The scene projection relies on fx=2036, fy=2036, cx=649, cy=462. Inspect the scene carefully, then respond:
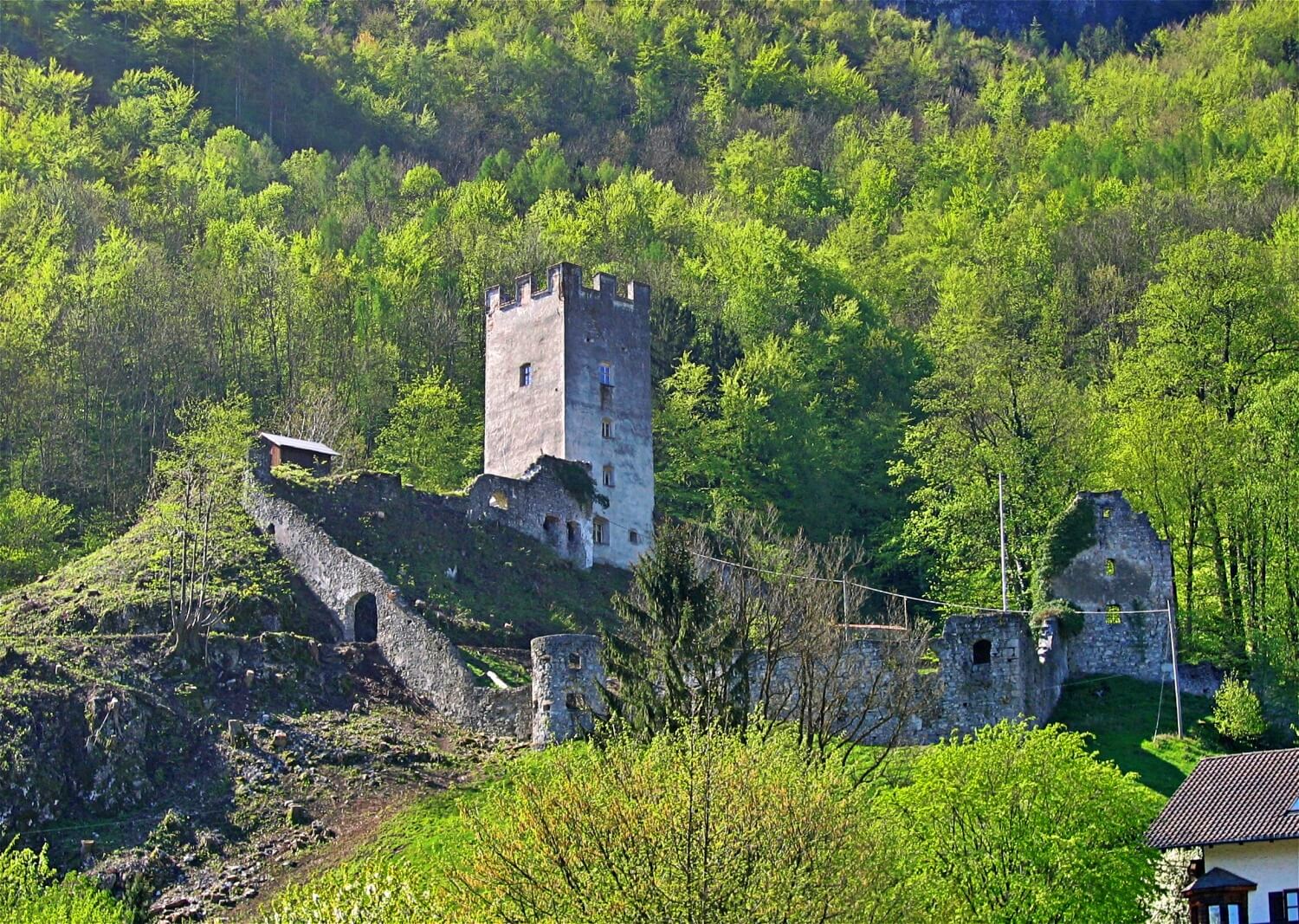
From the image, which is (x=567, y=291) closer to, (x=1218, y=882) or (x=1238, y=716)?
(x=1238, y=716)

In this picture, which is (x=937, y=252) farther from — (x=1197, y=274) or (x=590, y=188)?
(x=1197, y=274)

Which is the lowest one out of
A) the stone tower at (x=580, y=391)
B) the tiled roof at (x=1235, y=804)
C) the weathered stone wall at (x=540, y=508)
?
the tiled roof at (x=1235, y=804)

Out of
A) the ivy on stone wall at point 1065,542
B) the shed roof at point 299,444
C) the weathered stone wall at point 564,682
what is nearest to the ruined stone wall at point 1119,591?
the ivy on stone wall at point 1065,542

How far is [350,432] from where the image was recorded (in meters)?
66.6

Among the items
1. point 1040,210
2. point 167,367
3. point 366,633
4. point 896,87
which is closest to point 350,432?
point 167,367

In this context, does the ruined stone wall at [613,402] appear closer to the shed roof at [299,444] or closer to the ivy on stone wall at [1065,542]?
the shed roof at [299,444]

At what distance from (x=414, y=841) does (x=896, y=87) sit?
9048cm

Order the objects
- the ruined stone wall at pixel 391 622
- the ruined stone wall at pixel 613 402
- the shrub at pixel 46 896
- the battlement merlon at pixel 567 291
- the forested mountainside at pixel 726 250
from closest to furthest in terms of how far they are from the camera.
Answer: the shrub at pixel 46 896
the ruined stone wall at pixel 391 622
the ruined stone wall at pixel 613 402
the forested mountainside at pixel 726 250
the battlement merlon at pixel 567 291

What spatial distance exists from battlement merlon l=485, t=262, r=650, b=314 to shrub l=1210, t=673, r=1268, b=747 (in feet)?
74.6

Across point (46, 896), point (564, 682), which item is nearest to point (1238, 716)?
point (564, 682)

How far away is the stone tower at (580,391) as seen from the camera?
2297 inches

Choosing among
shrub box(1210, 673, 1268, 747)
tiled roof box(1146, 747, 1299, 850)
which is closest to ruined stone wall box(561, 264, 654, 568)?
shrub box(1210, 673, 1268, 747)

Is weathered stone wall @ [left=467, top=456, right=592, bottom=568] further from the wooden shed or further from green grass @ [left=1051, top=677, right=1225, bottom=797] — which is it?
green grass @ [left=1051, top=677, right=1225, bottom=797]

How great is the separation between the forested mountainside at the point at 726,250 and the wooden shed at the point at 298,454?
6.45 m
